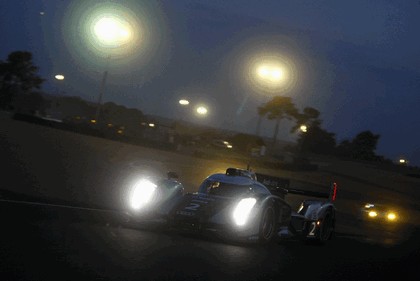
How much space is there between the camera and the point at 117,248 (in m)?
9.03

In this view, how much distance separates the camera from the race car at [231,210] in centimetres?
1202

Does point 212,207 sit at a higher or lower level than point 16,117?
lower

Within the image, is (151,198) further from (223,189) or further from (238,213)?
(238,213)

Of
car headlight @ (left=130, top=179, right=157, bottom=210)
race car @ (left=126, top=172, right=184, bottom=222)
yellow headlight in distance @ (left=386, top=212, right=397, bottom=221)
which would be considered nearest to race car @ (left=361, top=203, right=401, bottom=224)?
yellow headlight in distance @ (left=386, top=212, right=397, bottom=221)

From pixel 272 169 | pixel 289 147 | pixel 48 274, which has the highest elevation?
pixel 289 147

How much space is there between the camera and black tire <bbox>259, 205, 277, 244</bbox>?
1257cm

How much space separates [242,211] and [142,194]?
6.46 ft

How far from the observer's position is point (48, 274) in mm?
6676

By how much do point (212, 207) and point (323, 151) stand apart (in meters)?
74.2

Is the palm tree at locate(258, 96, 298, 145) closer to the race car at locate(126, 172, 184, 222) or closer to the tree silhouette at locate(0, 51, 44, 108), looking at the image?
the tree silhouette at locate(0, 51, 44, 108)

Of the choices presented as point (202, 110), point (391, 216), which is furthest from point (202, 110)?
point (391, 216)

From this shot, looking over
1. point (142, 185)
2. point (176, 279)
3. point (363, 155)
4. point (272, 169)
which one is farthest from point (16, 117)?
point (363, 155)

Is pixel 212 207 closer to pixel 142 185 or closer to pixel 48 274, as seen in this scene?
pixel 142 185

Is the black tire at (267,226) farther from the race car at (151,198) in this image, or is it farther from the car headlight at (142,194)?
the car headlight at (142,194)
